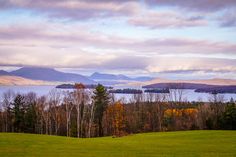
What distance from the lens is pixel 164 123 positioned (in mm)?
96062

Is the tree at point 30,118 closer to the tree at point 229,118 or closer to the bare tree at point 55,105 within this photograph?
the bare tree at point 55,105

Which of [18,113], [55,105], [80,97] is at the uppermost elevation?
[80,97]

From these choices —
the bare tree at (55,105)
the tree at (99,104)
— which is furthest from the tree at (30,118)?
the tree at (99,104)

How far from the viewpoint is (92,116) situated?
8769 cm

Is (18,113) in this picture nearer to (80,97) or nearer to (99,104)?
(80,97)

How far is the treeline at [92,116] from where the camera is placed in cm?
8169

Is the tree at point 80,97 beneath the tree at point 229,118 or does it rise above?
above

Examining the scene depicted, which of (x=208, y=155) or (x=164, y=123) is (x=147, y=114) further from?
(x=208, y=155)

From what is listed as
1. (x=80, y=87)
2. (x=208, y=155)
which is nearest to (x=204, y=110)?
(x=80, y=87)

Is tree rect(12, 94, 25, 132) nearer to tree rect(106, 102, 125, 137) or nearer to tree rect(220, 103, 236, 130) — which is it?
tree rect(106, 102, 125, 137)

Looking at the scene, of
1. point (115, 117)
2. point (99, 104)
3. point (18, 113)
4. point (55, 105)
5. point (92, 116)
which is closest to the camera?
point (18, 113)

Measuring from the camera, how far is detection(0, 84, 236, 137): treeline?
81.7m

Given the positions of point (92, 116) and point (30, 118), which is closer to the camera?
point (30, 118)

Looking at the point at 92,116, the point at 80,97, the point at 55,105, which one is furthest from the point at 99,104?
the point at 55,105
